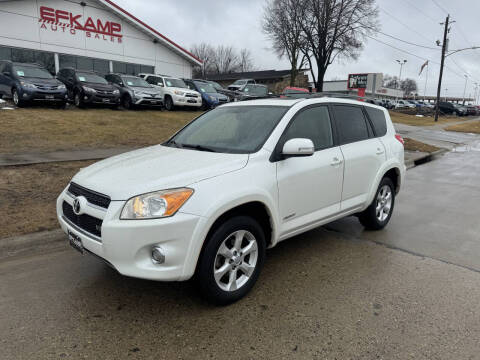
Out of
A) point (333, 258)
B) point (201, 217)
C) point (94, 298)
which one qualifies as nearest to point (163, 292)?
point (94, 298)

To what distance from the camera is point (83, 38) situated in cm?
2258

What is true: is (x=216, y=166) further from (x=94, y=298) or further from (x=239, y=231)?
(x=94, y=298)

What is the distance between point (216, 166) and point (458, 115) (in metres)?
52.9

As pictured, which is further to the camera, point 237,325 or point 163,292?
point 163,292

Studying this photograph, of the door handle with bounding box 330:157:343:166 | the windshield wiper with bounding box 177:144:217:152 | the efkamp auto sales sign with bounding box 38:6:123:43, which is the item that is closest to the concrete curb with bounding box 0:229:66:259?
the windshield wiper with bounding box 177:144:217:152

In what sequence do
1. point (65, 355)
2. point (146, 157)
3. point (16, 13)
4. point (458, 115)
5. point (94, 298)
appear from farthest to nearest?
point (458, 115) → point (16, 13) → point (146, 157) → point (94, 298) → point (65, 355)

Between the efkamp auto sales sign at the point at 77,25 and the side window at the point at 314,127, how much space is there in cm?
2203

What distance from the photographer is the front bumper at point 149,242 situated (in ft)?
8.70

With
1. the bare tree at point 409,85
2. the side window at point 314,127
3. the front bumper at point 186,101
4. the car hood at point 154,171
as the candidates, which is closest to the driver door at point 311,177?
the side window at point 314,127

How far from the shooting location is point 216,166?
3.07 m

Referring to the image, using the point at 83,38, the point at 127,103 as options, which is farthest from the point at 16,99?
the point at 83,38

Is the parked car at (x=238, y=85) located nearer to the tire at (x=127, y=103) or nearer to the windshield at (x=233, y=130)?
the tire at (x=127, y=103)

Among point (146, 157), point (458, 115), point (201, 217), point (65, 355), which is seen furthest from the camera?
point (458, 115)

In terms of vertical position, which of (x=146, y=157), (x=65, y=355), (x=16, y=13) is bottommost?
(x=65, y=355)
